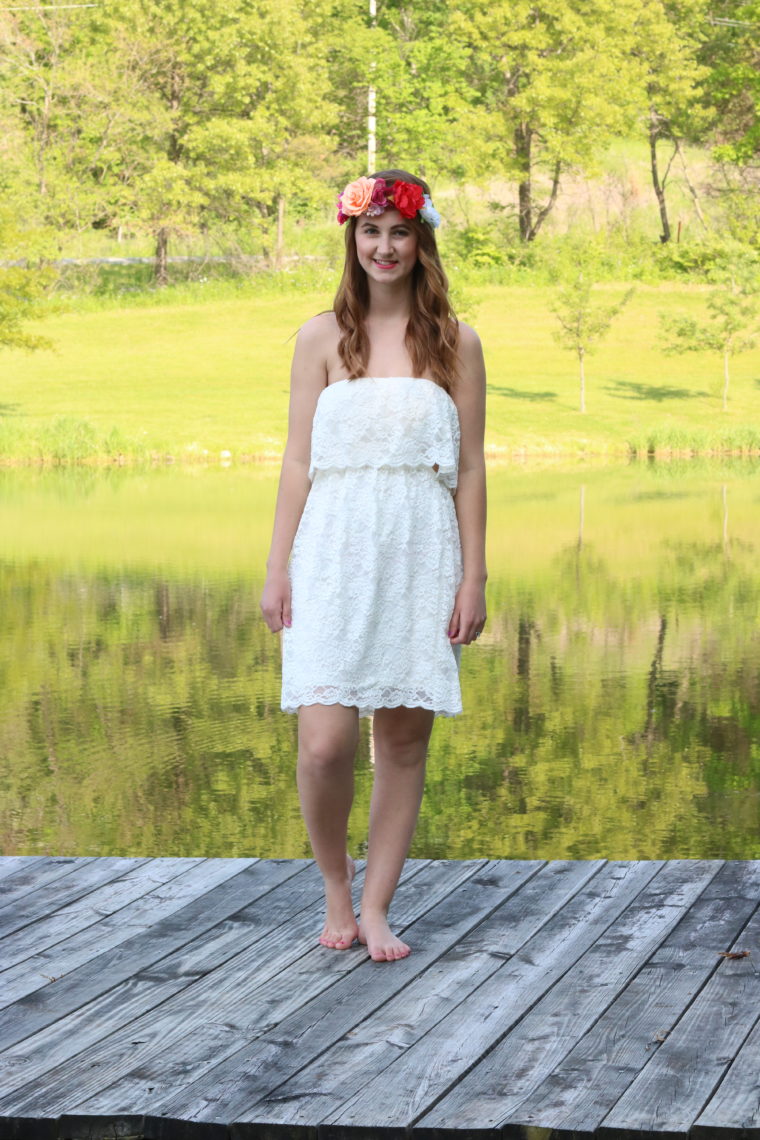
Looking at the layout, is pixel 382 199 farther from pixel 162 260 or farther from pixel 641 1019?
pixel 162 260

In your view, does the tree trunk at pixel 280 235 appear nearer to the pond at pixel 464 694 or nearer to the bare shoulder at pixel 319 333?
the pond at pixel 464 694

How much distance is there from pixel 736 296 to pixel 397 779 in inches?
960

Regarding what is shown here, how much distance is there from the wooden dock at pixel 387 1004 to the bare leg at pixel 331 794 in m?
0.09

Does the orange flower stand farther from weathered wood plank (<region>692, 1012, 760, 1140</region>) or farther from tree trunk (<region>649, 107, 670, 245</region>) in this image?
tree trunk (<region>649, 107, 670, 245</region>)

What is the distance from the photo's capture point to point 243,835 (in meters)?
6.31

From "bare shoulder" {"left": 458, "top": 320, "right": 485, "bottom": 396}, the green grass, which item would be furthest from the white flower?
the green grass

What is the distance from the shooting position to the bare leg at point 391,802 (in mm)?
3781

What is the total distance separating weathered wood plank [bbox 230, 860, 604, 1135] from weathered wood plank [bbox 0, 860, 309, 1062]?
472 millimetres

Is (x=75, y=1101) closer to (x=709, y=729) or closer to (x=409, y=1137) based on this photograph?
(x=409, y=1137)

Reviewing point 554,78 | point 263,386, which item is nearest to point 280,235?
point 554,78

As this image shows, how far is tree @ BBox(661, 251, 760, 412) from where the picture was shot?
26922mm

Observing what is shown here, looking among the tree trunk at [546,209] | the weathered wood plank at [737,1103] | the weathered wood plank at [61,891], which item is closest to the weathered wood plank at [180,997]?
the weathered wood plank at [61,891]

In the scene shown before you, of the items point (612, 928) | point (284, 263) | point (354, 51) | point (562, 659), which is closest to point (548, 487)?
point (562, 659)

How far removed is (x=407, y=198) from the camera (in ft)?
12.3
